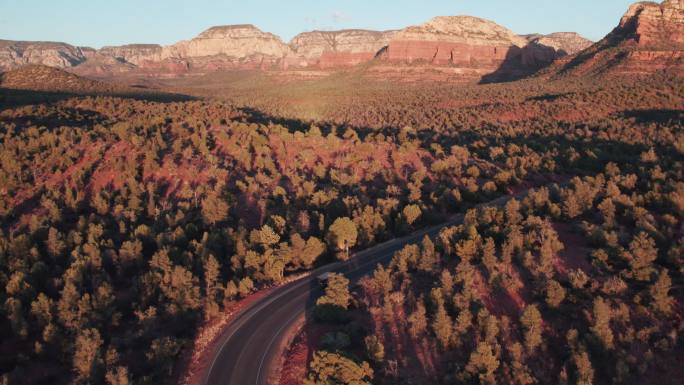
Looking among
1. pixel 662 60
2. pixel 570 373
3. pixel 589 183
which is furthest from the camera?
pixel 662 60

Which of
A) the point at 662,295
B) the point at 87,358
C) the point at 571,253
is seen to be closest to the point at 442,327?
the point at 662,295

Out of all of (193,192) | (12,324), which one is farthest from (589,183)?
(12,324)

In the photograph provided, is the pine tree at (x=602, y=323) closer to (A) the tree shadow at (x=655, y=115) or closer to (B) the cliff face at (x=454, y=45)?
(A) the tree shadow at (x=655, y=115)

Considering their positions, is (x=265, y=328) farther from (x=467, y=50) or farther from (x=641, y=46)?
(x=467, y=50)

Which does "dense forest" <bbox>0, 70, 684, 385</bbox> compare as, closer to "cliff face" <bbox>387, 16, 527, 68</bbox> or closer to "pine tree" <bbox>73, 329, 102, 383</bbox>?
"pine tree" <bbox>73, 329, 102, 383</bbox>

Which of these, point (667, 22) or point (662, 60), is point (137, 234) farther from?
point (667, 22)
